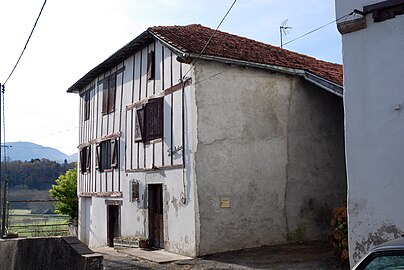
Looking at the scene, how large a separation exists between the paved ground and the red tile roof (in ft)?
15.2

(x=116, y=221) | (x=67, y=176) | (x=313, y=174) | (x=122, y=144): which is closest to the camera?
(x=313, y=174)

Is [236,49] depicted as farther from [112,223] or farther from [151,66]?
[112,223]

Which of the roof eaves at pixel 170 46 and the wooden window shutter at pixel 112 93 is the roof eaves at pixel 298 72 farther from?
the wooden window shutter at pixel 112 93

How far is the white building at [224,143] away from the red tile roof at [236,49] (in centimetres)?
6

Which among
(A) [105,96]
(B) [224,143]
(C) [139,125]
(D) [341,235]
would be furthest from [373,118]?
(A) [105,96]

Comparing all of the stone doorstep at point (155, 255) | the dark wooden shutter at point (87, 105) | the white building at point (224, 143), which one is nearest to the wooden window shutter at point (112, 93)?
the white building at point (224, 143)

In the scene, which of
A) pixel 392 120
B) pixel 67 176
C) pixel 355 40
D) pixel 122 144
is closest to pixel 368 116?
pixel 392 120

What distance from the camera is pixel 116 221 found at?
17.8m

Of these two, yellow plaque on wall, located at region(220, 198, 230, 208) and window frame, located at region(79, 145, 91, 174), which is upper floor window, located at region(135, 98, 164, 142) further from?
window frame, located at region(79, 145, 91, 174)

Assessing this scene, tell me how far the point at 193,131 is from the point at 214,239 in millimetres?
2817

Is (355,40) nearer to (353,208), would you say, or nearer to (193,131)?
(353,208)

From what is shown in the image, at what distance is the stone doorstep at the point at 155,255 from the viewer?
11.7 metres

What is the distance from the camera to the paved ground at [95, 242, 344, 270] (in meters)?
10.0


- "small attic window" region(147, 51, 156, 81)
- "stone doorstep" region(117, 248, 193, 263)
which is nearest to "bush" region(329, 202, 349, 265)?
"stone doorstep" region(117, 248, 193, 263)
